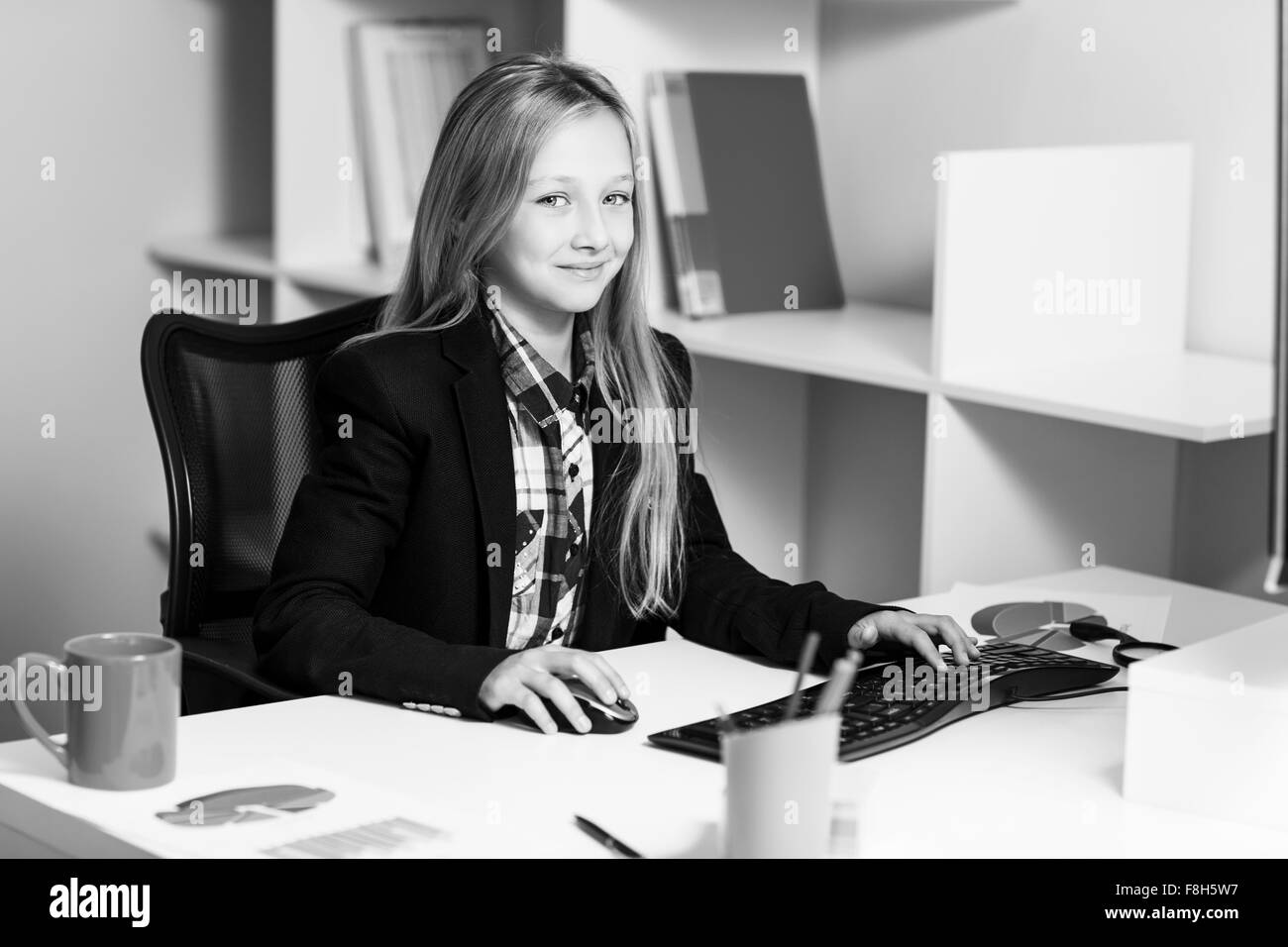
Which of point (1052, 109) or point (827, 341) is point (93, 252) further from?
point (1052, 109)

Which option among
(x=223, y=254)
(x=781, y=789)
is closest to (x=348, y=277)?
(x=223, y=254)

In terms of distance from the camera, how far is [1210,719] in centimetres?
105

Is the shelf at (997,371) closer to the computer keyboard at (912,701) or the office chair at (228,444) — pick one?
the computer keyboard at (912,701)

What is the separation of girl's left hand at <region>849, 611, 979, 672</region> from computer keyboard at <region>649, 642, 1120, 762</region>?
0.04 feet

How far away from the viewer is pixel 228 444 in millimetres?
1670

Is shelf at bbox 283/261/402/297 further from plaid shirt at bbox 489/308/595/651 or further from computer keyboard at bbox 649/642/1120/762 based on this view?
computer keyboard at bbox 649/642/1120/762

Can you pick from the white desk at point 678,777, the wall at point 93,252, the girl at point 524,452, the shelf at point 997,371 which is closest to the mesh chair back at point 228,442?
the girl at point 524,452

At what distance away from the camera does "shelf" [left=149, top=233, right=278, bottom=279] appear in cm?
266

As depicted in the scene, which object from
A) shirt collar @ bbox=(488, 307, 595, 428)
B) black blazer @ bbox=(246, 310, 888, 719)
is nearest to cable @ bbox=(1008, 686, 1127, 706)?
black blazer @ bbox=(246, 310, 888, 719)

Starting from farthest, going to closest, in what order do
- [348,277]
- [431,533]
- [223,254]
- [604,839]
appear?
[223,254]
[348,277]
[431,533]
[604,839]

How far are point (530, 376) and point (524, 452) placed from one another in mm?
73

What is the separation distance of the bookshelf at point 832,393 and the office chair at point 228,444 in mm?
554

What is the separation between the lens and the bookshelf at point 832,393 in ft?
6.15
